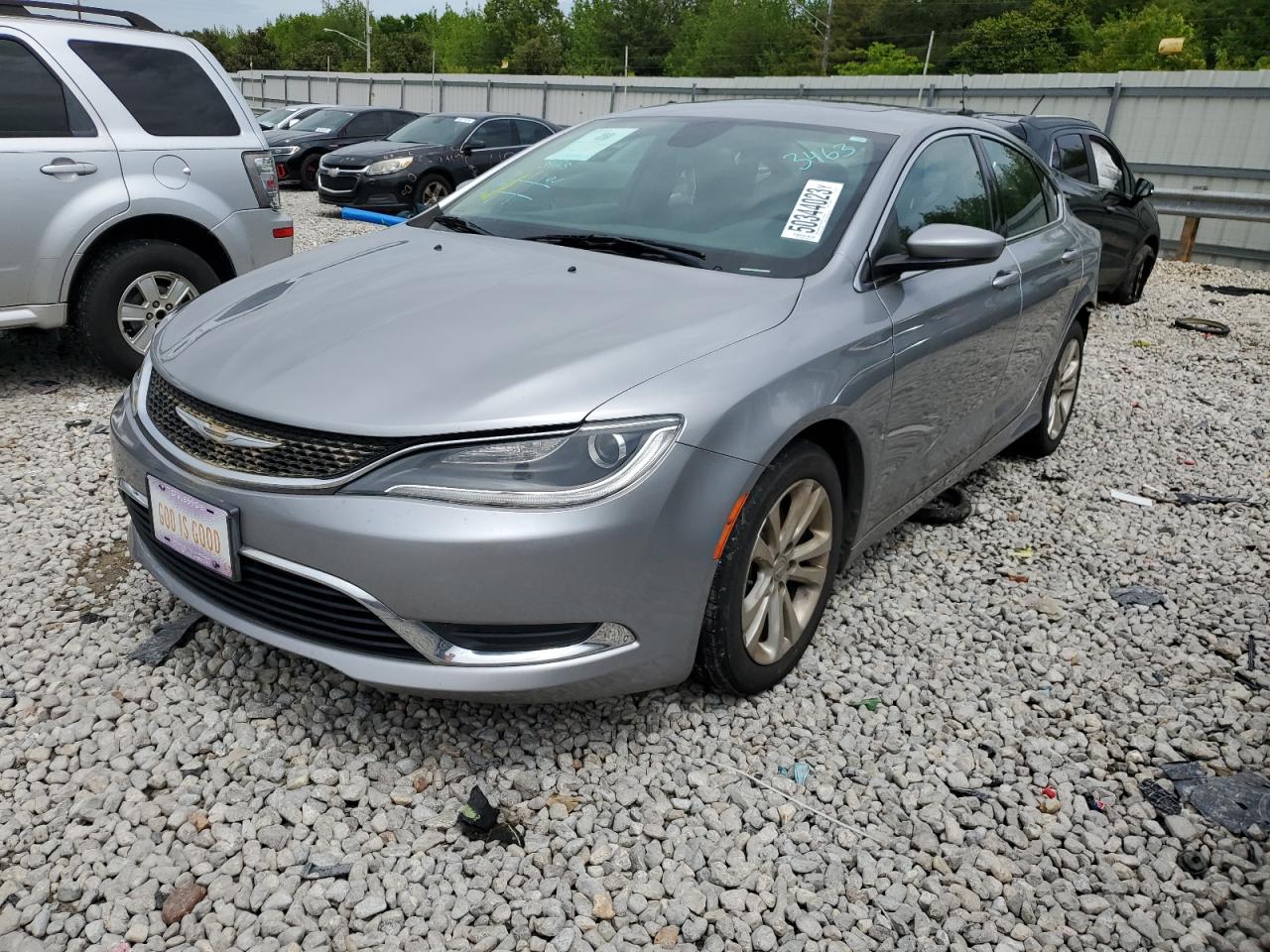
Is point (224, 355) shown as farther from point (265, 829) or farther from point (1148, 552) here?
point (1148, 552)

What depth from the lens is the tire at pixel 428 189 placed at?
13.3 m

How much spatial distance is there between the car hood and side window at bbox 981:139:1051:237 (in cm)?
182

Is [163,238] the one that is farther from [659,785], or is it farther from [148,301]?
[659,785]

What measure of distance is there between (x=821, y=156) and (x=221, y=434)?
83.3 inches

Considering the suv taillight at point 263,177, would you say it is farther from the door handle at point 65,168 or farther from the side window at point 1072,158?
the side window at point 1072,158

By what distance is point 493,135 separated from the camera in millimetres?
14469

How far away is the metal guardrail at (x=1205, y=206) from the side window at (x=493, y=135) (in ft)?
28.7

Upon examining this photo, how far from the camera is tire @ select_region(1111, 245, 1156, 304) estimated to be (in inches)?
385

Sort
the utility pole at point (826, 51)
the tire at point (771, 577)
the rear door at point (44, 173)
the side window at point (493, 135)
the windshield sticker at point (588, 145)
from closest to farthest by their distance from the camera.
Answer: the tire at point (771, 577), the windshield sticker at point (588, 145), the rear door at point (44, 173), the side window at point (493, 135), the utility pole at point (826, 51)

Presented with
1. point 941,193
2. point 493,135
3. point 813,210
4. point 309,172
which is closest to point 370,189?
point 493,135

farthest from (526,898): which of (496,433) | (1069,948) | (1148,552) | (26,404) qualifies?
(26,404)

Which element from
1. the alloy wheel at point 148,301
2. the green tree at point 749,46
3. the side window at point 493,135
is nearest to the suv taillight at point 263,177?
the alloy wheel at point 148,301

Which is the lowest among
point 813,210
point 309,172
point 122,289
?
point 309,172

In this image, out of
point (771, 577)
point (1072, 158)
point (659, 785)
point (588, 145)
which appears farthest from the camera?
point (1072, 158)
